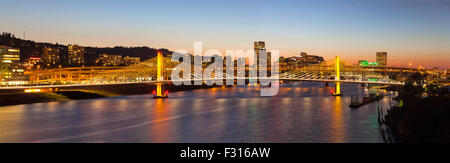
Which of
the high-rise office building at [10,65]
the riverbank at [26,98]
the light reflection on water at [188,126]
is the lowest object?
the light reflection on water at [188,126]

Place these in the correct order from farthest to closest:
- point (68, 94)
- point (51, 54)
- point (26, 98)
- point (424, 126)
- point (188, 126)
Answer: point (51, 54) < point (68, 94) < point (26, 98) < point (188, 126) < point (424, 126)

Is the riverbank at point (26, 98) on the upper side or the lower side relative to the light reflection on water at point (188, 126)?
upper

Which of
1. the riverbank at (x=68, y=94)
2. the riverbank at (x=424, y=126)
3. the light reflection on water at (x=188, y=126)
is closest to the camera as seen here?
the riverbank at (x=424, y=126)

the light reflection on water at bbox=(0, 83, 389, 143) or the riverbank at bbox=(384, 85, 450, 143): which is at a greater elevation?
the riverbank at bbox=(384, 85, 450, 143)

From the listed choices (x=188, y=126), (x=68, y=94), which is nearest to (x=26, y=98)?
(x=68, y=94)

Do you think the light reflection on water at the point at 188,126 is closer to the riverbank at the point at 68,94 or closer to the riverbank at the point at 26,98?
the riverbank at the point at 26,98

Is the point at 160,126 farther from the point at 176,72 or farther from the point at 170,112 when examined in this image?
the point at 176,72

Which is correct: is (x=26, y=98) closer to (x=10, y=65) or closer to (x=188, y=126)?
(x=188, y=126)

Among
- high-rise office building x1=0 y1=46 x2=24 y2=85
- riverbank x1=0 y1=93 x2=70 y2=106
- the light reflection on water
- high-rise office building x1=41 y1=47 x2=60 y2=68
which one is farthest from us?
high-rise office building x1=41 y1=47 x2=60 y2=68

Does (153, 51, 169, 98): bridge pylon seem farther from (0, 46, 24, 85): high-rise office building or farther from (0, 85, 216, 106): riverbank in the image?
(0, 46, 24, 85): high-rise office building

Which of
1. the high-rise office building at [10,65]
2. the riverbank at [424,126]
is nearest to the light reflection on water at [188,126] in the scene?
the riverbank at [424,126]

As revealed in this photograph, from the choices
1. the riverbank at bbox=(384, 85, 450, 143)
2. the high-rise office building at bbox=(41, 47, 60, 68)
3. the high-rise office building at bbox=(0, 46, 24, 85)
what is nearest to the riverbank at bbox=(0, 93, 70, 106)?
the high-rise office building at bbox=(0, 46, 24, 85)

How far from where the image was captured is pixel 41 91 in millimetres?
32969
